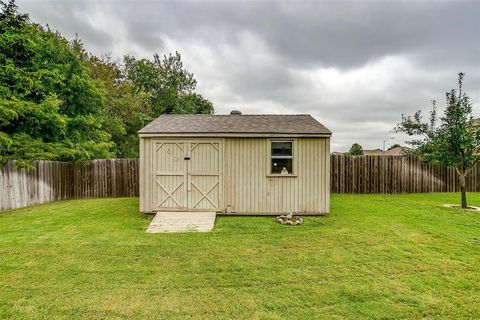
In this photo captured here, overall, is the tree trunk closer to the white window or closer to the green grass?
the green grass

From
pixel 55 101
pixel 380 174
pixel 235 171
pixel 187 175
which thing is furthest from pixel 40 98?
pixel 380 174

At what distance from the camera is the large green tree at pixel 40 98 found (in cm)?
1116

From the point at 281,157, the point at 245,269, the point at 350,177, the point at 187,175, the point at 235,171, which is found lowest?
the point at 245,269

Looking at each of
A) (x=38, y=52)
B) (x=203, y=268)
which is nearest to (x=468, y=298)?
(x=203, y=268)

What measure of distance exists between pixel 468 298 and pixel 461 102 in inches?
336

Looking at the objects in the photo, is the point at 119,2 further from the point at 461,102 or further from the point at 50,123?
the point at 461,102

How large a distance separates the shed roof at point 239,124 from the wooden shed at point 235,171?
0.29ft

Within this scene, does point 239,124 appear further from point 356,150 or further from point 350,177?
point 356,150

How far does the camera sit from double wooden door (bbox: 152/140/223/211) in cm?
887

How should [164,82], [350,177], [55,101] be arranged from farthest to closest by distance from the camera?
[164,82] < [350,177] < [55,101]

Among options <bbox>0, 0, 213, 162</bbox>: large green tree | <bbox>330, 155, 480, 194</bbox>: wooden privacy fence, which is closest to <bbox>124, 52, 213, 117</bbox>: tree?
<bbox>0, 0, 213, 162</bbox>: large green tree

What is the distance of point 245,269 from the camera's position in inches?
186

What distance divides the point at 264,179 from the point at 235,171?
102 cm

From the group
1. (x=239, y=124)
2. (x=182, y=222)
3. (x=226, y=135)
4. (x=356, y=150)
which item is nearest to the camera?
(x=182, y=222)
